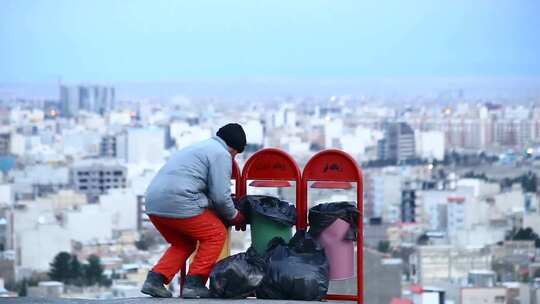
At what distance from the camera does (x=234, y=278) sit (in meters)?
5.28

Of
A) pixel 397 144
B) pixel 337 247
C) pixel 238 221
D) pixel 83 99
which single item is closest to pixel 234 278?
pixel 238 221

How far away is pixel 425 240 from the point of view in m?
45.3

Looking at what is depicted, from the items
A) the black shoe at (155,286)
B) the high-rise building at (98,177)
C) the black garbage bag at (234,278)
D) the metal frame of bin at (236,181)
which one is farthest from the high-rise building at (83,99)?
the black garbage bag at (234,278)

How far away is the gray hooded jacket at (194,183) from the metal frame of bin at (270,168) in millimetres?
256

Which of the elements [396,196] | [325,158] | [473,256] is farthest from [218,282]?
[396,196]

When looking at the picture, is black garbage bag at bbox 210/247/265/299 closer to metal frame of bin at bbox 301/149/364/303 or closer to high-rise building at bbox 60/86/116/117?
metal frame of bin at bbox 301/149/364/303

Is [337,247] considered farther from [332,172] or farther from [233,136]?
[233,136]

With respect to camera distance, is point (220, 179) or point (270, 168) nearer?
point (220, 179)

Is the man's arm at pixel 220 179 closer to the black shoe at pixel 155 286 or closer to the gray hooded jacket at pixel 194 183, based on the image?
the gray hooded jacket at pixel 194 183

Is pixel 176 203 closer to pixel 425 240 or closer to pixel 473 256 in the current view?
pixel 473 256

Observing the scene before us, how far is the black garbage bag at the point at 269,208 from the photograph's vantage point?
5.49m

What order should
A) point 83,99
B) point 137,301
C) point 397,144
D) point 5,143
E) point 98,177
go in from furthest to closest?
point 83,99 → point 397,144 → point 5,143 → point 98,177 → point 137,301

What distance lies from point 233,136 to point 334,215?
425 mm

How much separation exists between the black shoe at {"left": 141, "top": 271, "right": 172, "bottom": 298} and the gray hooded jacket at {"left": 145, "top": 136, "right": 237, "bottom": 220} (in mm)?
225
